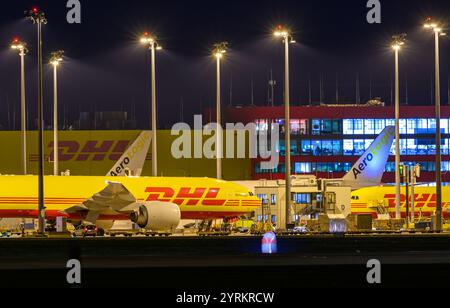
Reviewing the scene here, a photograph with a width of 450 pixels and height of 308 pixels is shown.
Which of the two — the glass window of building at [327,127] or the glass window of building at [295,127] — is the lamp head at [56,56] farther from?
the glass window of building at [327,127]

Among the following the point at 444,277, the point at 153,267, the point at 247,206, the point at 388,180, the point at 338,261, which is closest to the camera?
the point at 444,277

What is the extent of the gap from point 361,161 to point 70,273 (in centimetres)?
7644

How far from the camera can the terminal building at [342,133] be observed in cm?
13838

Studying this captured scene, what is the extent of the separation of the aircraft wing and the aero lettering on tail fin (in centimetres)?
3834

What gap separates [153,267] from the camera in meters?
33.5

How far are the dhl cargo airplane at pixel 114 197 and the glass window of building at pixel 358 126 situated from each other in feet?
213

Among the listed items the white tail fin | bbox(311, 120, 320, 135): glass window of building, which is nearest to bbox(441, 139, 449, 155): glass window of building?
bbox(311, 120, 320, 135): glass window of building

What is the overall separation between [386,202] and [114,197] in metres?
37.4

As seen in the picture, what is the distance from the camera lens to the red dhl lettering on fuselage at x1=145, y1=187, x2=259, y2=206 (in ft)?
242

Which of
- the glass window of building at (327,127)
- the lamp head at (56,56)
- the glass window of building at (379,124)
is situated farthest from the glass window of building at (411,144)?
the lamp head at (56,56)

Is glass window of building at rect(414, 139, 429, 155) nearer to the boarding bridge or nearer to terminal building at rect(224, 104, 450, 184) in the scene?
terminal building at rect(224, 104, 450, 184)
